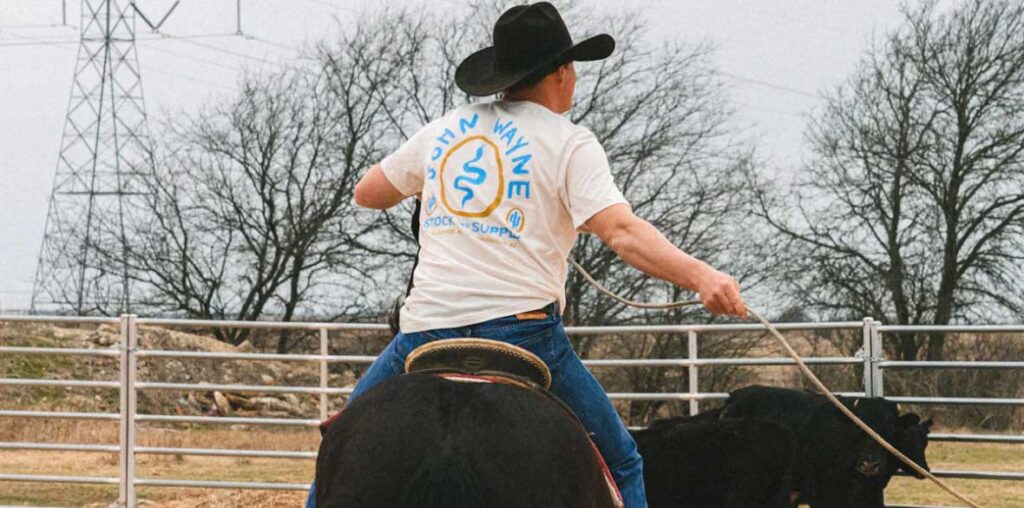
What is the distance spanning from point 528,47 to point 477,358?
2.95ft

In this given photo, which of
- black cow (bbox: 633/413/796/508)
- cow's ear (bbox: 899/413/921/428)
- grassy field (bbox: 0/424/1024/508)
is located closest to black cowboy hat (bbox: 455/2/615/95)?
black cow (bbox: 633/413/796/508)

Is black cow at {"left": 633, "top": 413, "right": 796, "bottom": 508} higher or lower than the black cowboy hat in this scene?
lower

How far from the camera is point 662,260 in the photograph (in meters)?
3.31

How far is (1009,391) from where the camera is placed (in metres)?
20.3

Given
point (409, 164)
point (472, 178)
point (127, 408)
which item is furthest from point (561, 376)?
point (127, 408)

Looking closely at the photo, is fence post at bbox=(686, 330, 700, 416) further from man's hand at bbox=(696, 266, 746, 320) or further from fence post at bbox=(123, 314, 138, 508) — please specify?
man's hand at bbox=(696, 266, 746, 320)

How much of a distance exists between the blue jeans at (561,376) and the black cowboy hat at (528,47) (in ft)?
2.18

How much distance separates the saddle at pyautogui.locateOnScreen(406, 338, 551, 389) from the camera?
3.43 meters

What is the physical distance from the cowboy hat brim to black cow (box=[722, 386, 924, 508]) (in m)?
4.59

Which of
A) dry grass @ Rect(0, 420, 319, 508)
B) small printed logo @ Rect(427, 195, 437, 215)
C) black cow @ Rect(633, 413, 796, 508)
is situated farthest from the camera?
dry grass @ Rect(0, 420, 319, 508)

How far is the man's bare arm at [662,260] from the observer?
10.5 feet

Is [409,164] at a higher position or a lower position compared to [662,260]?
higher

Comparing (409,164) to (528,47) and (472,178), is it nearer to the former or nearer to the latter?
(472,178)

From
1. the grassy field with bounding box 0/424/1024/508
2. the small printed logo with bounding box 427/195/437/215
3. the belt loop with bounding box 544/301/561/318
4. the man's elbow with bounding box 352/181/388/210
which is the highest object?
the man's elbow with bounding box 352/181/388/210
